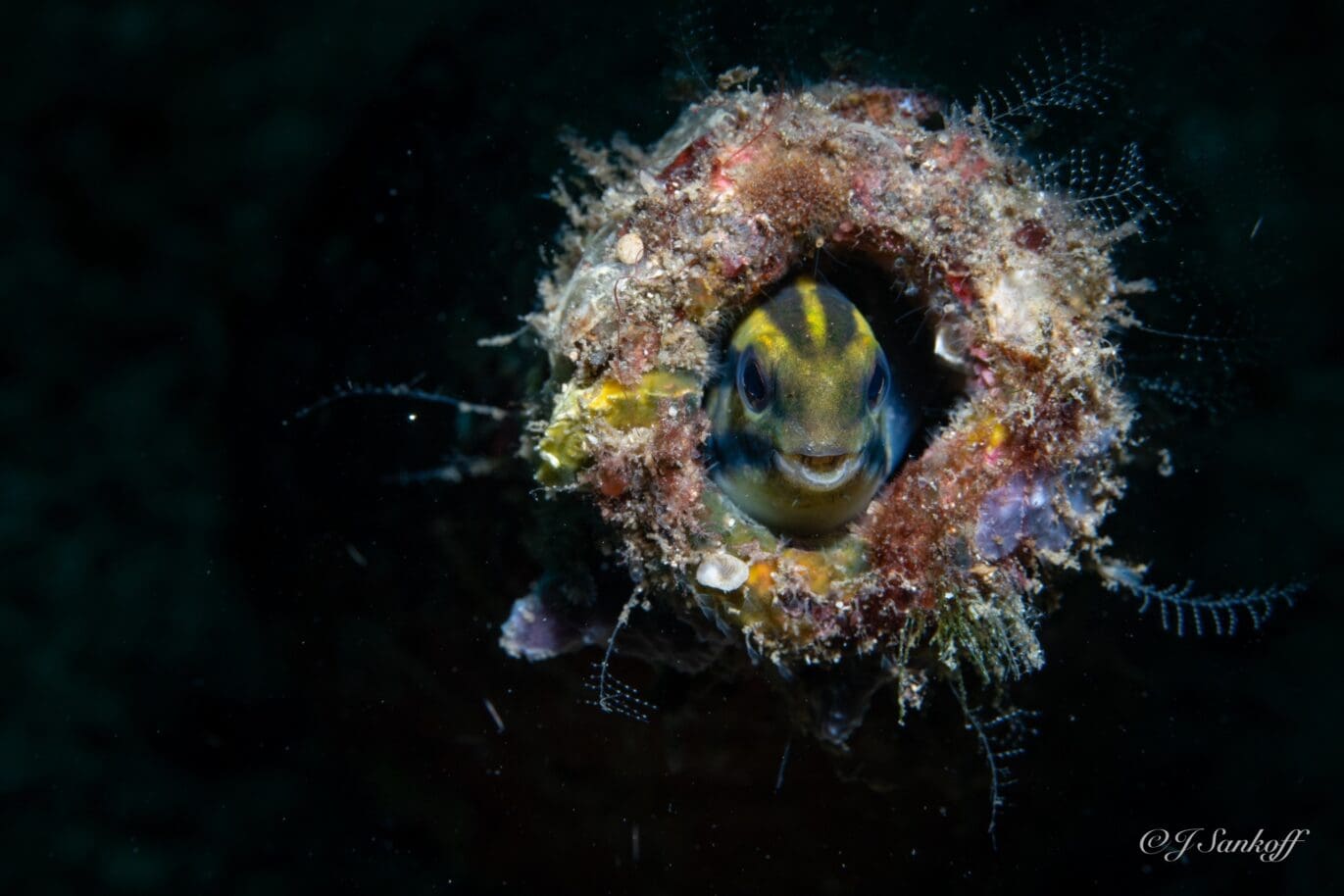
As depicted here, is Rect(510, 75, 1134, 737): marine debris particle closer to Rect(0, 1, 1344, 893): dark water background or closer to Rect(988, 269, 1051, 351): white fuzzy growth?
Rect(988, 269, 1051, 351): white fuzzy growth

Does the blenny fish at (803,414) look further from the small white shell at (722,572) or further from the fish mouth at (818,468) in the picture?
the small white shell at (722,572)

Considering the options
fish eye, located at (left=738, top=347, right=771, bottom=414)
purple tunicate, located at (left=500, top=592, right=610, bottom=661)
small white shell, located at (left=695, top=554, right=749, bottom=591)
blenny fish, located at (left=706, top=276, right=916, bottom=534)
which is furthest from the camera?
purple tunicate, located at (left=500, top=592, right=610, bottom=661)

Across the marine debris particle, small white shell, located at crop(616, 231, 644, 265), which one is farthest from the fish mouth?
small white shell, located at crop(616, 231, 644, 265)

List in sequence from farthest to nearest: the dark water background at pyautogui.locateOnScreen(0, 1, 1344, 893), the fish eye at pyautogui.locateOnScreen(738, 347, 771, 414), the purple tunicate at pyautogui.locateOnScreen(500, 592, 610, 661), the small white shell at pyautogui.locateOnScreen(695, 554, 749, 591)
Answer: the dark water background at pyautogui.locateOnScreen(0, 1, 1344, 893), the purple tunicate at pyautogui.locateOnScreen(500, 592, 610, 661), the fish eye at pyautogui.locateOnScreen(738, 347, 771, 414), the small white shell at pyautogui.locateOnScreen(695, 554, 749, 591)

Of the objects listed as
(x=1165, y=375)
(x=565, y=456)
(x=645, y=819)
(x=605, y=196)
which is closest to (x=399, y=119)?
(x=605, y=196)

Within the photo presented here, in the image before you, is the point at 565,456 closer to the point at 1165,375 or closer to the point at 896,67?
the point at 896,67

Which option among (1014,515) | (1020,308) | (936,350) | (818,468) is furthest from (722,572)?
(1020,308)
